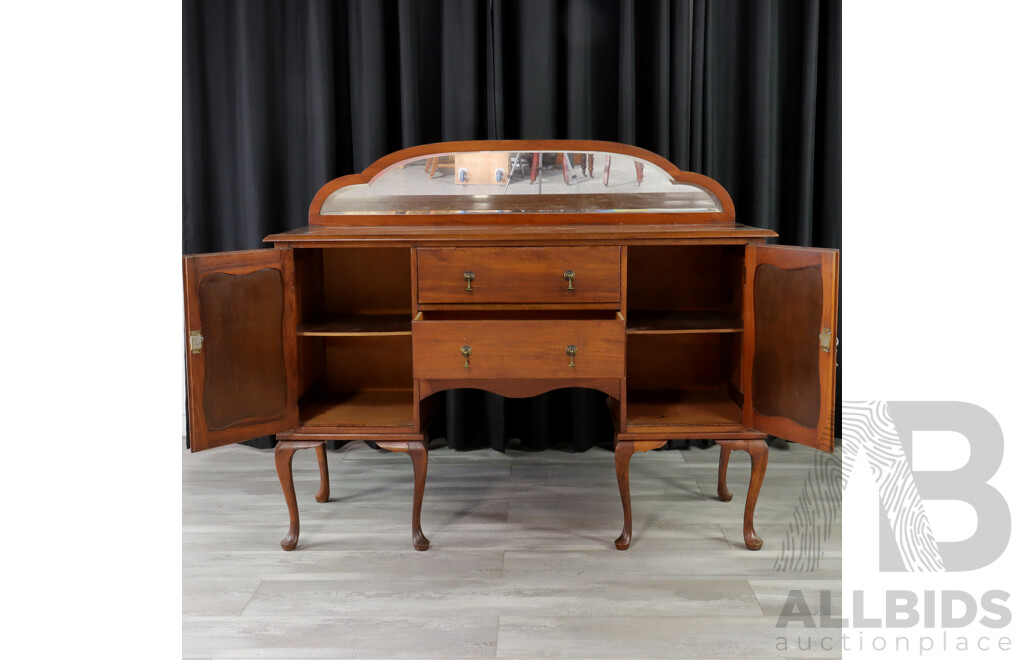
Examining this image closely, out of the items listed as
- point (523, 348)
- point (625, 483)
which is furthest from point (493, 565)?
point (523, 348)

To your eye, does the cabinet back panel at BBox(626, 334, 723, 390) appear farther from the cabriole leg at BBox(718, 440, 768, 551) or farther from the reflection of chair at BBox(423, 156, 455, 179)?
the reflection of chair at BBox(423, 156, 455, 179)

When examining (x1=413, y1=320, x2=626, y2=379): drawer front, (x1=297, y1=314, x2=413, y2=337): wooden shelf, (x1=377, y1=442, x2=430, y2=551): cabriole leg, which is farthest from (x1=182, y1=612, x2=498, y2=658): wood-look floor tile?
(x1=297, y1=314, x2=413, y2=337): wooden shelf

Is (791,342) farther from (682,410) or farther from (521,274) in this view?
(521,274)

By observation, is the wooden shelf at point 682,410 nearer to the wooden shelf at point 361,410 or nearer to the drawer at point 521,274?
the drawer at point 521,274

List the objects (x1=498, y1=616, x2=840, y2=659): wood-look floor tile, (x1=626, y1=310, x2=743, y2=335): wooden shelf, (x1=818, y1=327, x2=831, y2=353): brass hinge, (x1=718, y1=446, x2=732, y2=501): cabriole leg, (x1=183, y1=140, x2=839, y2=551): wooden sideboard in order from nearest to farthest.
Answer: (x1=498, y1=616, x2=840, y2=659): wood-look floor tile → (x1=818, y1=327, x2=831, y2=353): brass hinge → (x1=183, y1=140, x2=839, y2=551): wooden sideboard → (x1=626, y1=310, x2=743, y2=335): wooden shelf → (x1=718, y1=446, x2=732, y2=501): cabriole leg

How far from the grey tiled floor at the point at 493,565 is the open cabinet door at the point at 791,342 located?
1.34ft

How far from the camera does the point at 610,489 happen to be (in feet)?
8.60

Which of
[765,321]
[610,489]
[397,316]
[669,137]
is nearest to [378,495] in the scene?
[397,316]

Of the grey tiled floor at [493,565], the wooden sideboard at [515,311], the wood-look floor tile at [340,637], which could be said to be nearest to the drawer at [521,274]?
the wooden sideboard at [515,311]

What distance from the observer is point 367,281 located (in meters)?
2.54

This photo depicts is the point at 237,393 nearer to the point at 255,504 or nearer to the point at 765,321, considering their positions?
the point at 255,504

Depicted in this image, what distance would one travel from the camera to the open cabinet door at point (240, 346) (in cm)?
194

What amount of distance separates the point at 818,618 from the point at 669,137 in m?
1.78

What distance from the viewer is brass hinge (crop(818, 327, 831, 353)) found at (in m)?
1.87
